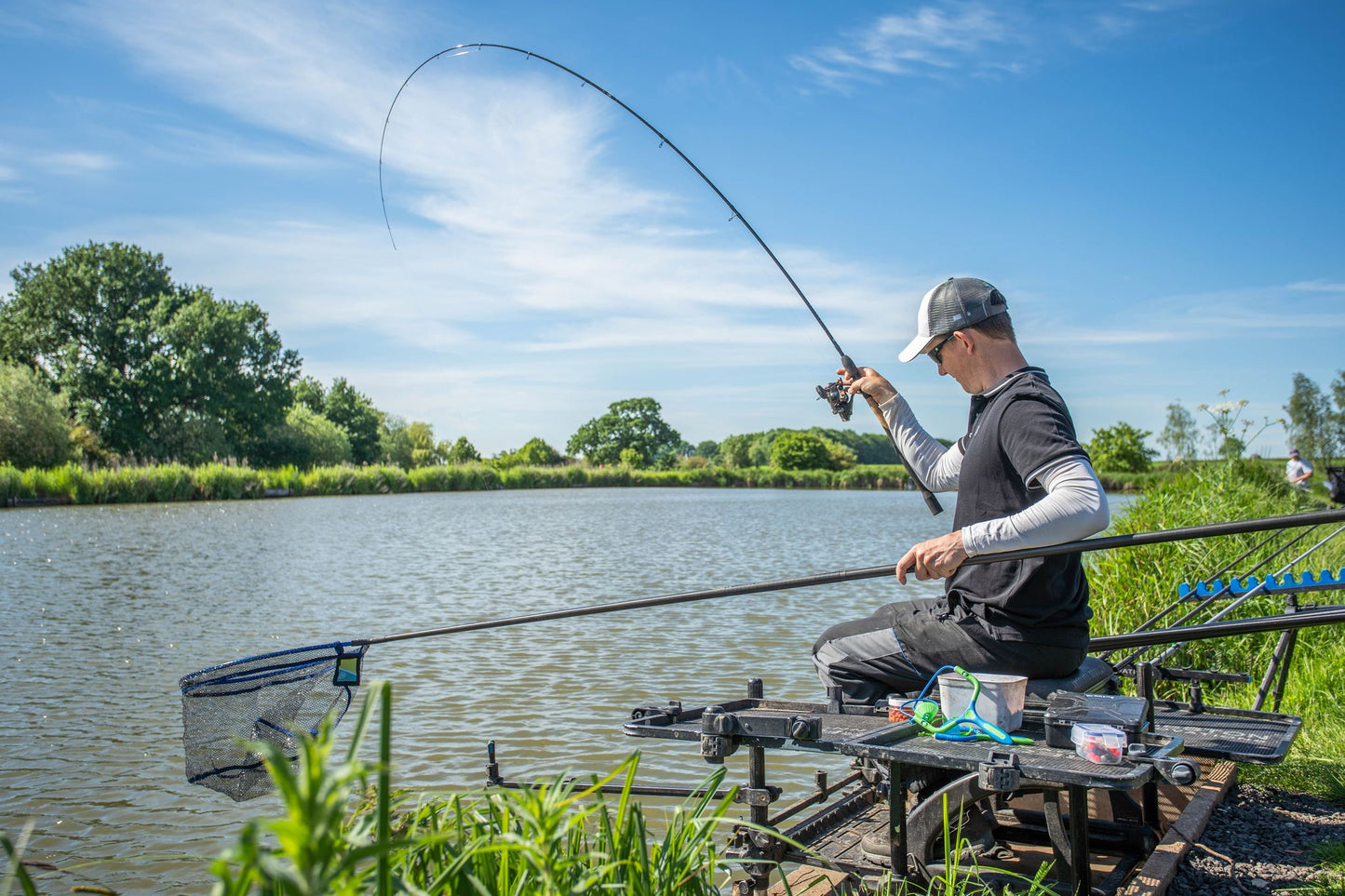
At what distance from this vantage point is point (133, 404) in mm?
46344

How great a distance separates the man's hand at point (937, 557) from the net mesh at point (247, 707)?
2.18 meters

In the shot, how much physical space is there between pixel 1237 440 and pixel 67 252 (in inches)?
2066

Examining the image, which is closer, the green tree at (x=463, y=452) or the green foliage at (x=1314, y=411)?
the green foliage at (x=1314, y=411)

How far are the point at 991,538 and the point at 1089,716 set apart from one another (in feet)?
1.86

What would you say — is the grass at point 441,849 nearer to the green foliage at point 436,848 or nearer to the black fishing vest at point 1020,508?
the green foliage at point 436,848

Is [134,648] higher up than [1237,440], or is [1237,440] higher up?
[1237,440]

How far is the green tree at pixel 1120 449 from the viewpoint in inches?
1484

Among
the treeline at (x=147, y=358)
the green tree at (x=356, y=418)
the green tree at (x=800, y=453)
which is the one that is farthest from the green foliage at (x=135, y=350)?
the green tree at (x=800, y=453)

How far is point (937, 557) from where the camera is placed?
2949mm

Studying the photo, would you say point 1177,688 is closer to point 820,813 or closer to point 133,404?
point 820,813

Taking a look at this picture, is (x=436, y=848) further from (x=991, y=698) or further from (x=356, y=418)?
(x=356, y=418)

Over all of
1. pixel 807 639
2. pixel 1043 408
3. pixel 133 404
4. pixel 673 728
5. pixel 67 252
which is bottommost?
pixel 807 639

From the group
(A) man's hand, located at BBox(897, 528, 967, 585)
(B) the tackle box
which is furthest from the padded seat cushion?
(A) man's hand, located at BBox(897, 528, 967, 585)

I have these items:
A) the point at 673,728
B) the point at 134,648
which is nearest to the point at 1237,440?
the point at 673,728
